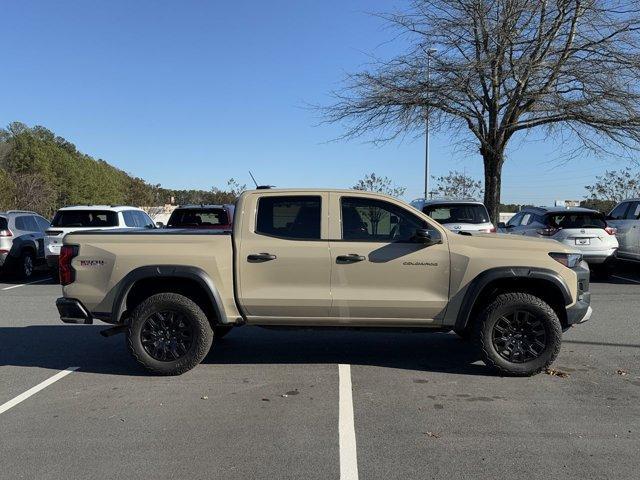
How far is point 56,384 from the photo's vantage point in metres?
5.54

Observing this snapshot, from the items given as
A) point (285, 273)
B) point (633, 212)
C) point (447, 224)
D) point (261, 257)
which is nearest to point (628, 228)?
point (633, 212)

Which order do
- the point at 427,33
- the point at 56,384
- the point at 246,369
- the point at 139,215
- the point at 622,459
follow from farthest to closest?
the point at 427,33 → the point at 139,215 → the point at 246,369 → the point at 56,384 → the point at 622,459

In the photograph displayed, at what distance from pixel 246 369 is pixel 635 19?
1427 cm

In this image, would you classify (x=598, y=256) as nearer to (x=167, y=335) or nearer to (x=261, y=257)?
(x=261, y=257)

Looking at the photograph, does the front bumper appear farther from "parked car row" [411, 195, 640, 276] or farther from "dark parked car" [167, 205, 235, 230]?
"dark parked car" [167, 205, 235, 230]

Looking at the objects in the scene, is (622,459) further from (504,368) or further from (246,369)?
(246,369)

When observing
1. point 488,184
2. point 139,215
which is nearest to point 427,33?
point 488,184

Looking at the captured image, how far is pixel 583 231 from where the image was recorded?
1233 centimetres

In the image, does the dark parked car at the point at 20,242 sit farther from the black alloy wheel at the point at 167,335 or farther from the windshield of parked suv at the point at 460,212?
the windshield of parked suv at the point at 460,212

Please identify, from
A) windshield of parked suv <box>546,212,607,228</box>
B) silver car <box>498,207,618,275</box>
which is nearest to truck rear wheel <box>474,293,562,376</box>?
silver car <box>498,207,618,275</box>

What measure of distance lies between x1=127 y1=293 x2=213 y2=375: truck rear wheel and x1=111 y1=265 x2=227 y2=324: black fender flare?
18cm

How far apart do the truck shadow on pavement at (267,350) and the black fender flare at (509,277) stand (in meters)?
0.88

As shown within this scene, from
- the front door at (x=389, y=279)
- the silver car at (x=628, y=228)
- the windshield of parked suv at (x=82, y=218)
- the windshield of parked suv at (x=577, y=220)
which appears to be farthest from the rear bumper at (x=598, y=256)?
the windshield of parked suv at (x=82, y=218)

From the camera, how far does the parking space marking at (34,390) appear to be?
4943 millimetres
